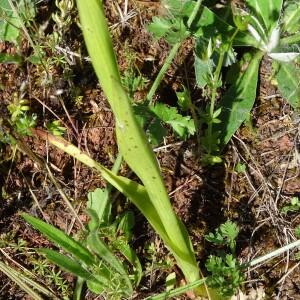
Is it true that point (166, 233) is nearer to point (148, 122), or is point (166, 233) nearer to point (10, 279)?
point (148, 122)

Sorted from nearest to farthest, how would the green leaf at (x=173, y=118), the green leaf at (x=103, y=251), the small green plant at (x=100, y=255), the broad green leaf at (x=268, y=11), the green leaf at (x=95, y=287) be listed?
1. the green leaf at (x=103, y=251)
2. the small green plant at (x=100, y=255)
3. the green leaf at (x=95, y=287)
4. the green leaf at (x=173, y=118)
5. the broad green leaf at (x=268, y=11)

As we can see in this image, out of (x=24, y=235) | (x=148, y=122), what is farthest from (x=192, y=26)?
(x=24, y=235)

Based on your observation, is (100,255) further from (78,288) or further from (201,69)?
(201,69)

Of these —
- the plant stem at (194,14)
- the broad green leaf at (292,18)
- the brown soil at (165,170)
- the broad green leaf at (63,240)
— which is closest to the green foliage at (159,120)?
the brown soil at (165,170)

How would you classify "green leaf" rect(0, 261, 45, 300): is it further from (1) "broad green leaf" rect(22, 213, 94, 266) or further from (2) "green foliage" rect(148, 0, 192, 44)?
(2) "green foliage" rect(148, 0, 192, 44)

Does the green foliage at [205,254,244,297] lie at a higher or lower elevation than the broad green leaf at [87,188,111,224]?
lower

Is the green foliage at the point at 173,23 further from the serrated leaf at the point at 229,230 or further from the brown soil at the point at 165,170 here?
the serrated leaf at the point at 229,230

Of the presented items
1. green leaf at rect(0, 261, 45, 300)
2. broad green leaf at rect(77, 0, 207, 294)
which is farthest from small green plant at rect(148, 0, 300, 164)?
green leaf at rect(0, 261, 45, 300)
